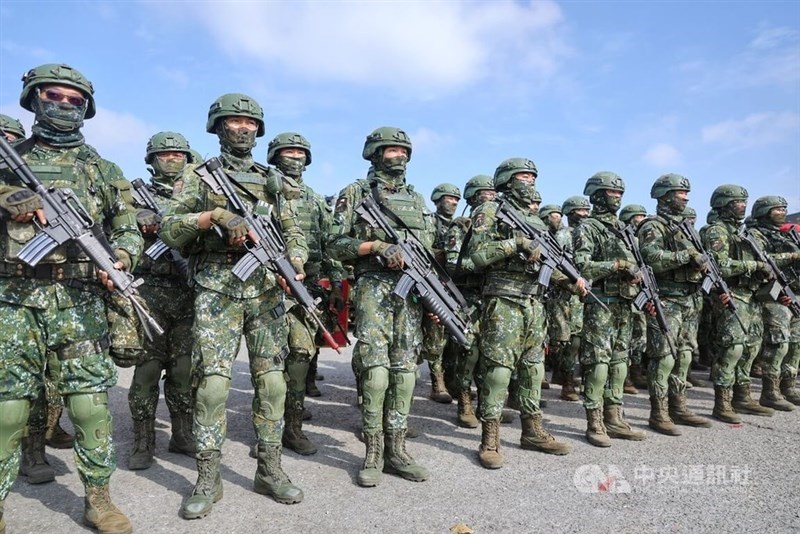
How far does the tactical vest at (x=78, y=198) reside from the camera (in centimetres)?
350

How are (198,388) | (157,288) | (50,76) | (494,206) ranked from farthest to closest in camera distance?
(494,206), (157,288), (198,388), (50,76)

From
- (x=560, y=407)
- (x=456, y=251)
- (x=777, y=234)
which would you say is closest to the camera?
(x=456, y=251)

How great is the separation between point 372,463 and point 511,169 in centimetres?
342

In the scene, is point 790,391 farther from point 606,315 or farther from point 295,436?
point 295,436

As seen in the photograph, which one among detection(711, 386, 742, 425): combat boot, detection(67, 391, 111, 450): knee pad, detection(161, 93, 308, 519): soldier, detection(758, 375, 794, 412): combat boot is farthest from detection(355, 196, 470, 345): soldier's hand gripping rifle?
detection(758, 375, 794, 412): combat boot

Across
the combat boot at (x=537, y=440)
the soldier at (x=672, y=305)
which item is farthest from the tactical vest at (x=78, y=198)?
the soldier at (x=672, y=305)

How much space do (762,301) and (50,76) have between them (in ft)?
30.4

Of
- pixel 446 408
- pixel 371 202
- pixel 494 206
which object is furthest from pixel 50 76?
pixel 446 408

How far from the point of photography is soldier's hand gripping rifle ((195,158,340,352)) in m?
4.11

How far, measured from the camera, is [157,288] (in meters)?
5.29

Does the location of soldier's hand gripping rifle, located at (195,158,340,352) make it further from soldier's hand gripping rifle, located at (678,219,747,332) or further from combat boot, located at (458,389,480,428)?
soldier's hand gripping rifle, located at (678,219,747,332)

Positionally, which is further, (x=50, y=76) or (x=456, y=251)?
(x=456, y=251)

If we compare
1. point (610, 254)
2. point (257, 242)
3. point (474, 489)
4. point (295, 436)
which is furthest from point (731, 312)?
point (257, 242)

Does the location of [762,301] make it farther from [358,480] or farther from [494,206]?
[358,480]
